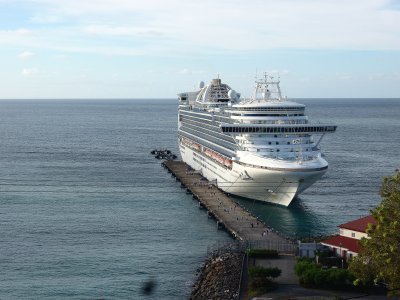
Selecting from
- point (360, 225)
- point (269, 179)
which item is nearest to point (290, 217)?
point (269, 179)

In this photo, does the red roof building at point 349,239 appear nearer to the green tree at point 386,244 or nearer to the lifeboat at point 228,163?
the green tree at point 386,244

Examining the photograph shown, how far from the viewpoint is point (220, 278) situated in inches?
1752

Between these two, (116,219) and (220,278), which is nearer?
(220,278)

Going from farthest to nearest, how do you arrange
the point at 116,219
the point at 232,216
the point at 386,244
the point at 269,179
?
the point at 269,179
the point at 116,219
the point at 232,216
the point at 386,244

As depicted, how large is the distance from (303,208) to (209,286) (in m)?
29.6

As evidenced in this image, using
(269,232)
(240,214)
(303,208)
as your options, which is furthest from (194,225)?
(303,208)

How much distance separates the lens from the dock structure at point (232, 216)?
52.9m

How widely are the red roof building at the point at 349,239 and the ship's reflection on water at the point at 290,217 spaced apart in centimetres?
1223

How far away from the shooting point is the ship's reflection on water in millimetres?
61456

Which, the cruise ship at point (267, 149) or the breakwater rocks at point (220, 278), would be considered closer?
the breakwater rocks at point (220, 278)

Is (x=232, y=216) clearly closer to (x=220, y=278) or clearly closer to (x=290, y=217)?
(x=290, y=217)

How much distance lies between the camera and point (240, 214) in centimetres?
6525

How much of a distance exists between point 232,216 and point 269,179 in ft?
19.9

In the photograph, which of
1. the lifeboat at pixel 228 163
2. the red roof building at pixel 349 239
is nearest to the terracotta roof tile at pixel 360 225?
the red roof building at pixel 349 239
